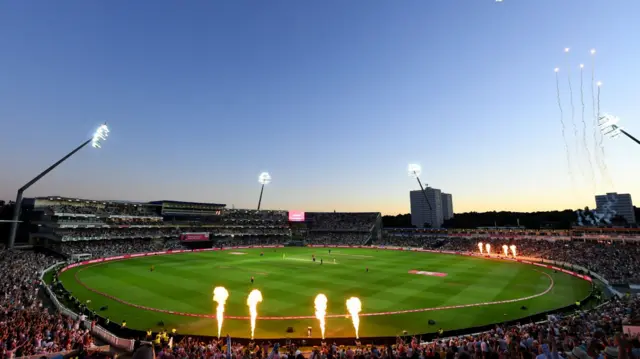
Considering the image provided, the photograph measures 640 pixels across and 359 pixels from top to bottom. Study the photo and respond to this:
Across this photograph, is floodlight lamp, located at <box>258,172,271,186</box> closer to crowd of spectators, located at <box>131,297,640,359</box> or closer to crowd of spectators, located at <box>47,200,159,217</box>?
crowd of spectators, located at <box>47,200,159,217</box>

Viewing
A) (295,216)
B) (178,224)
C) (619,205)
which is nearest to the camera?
(178,224)

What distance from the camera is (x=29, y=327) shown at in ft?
65.4

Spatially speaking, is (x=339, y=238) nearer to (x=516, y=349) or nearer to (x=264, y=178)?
(x=264, y=178)

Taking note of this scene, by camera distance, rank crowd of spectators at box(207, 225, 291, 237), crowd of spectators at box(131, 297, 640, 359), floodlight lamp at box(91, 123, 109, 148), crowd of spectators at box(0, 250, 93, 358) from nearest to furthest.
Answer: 1. crowd of spectators at box(131, 297, 640, 359)
2. crowd of spectators at box(0, 250, 93, 358)
3. floodlight lamp at box(91, 123, 109, 148)
4. crowd of spectators at box(207, 225, 291, 237)

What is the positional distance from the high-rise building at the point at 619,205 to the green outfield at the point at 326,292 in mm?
167972

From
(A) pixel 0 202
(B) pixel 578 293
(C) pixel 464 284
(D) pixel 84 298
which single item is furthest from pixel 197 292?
(A) pixel 0 202

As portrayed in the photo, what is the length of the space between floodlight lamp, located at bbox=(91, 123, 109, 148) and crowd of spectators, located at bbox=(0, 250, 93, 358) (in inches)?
1196

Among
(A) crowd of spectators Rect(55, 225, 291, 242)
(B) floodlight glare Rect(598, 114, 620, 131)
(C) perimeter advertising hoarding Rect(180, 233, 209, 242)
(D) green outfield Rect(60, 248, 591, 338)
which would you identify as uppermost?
(B) floodlight glare Rect(598, 114, 620, 131)

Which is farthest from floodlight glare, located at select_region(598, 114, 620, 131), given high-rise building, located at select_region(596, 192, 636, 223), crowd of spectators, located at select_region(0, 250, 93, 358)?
high-rise building, located at select_region(596, 192, 636, 223)

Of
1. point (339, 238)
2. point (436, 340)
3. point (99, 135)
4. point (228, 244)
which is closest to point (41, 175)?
point (99, 135)

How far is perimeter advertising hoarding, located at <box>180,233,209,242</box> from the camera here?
9331 centimetres

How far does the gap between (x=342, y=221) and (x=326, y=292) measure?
93.9 metres

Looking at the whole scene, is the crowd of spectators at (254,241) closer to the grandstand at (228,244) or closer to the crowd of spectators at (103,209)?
the grandstand at (228,244)

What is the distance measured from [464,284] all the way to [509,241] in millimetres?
48368
